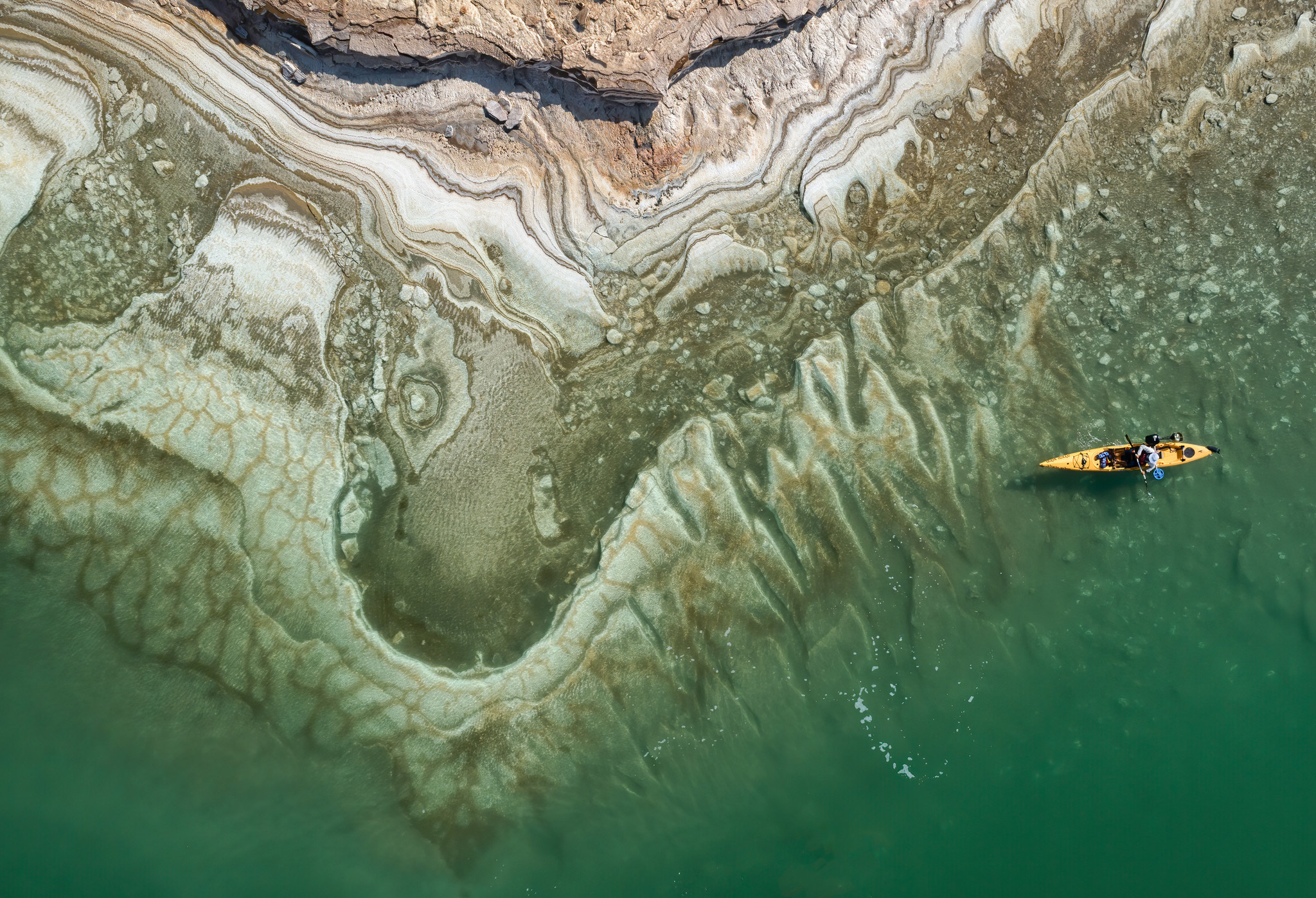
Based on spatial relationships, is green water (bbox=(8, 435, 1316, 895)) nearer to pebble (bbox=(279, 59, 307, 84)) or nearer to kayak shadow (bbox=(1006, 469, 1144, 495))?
kayak shadow (bbox=(1006, 469, 1144, 495))

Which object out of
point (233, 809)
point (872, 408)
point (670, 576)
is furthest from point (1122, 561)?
point (233, 809)

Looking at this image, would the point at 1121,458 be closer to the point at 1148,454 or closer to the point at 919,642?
the point at 1148,454

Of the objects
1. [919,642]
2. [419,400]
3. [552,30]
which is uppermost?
[552,30]

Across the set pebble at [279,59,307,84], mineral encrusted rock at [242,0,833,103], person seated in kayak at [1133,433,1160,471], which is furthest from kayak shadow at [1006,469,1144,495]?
pebble at [279,59,307,84]

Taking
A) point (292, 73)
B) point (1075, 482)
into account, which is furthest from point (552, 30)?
point (1075, 482)

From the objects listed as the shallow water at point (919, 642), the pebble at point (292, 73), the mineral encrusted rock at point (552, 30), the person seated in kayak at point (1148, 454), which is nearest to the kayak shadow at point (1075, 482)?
the shallow water at point (919, 642)

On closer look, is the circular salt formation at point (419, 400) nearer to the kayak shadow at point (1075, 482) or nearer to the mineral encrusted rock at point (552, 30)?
the mineral encrusted rock at point (552, 30)

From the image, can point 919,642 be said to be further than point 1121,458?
Yes
